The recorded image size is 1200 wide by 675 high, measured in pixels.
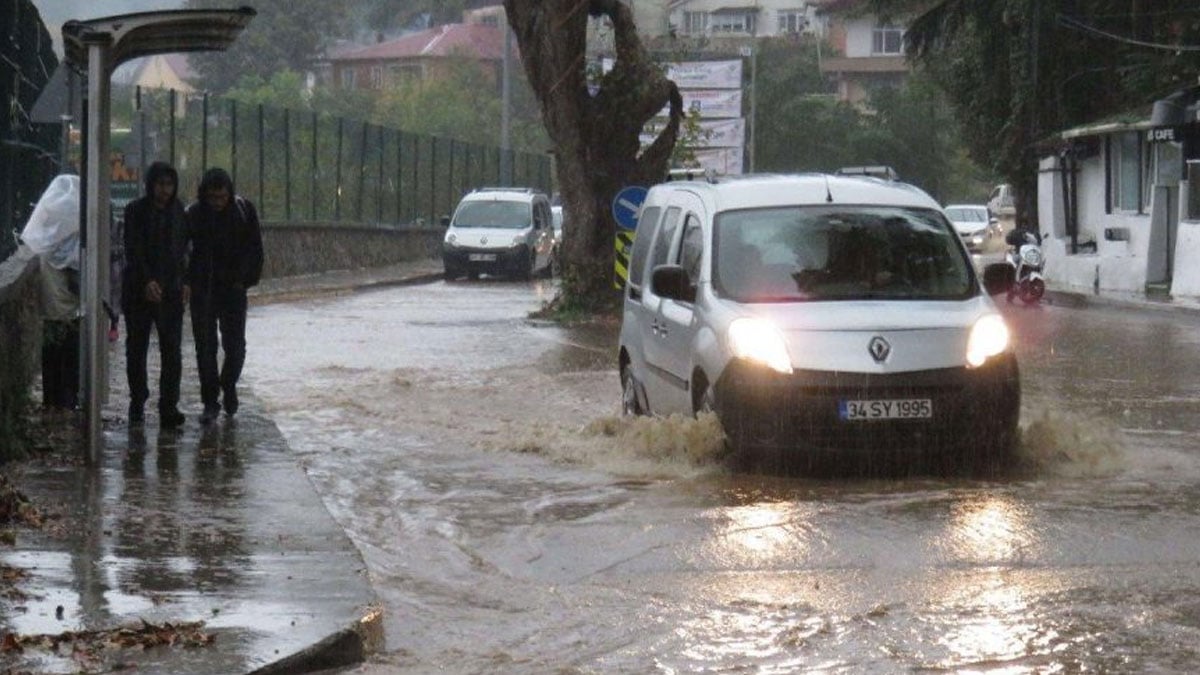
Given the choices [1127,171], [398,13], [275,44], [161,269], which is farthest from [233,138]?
[398,13]

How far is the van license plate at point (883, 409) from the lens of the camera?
1215cm

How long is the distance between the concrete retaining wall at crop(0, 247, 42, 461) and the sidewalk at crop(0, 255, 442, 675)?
0.96 ft

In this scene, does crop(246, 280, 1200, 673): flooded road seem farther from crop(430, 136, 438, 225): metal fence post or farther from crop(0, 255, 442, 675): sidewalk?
crop(430, 136, 438, 225): metal fence post

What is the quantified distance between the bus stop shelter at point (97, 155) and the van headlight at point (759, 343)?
325 centimetres

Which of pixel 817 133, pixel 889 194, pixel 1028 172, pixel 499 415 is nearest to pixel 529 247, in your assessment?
pixel 1028 172

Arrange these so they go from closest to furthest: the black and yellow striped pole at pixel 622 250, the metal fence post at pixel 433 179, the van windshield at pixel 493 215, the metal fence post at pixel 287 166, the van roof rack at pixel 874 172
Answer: the black and yellow striped pole at pixel 622 250
the van roof rack at pixel 874 172
the metal fence post at pixel 287 166
the van windshield at pixel 493 215
the metal fence post at pixel 433 179

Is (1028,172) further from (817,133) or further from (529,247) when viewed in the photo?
(817,133)

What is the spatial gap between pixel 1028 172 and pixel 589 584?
4457cm

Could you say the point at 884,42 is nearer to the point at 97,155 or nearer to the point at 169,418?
the point at 169,418

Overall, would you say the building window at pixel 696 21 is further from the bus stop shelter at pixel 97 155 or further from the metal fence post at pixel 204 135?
the bus stop shelter at pixel 97 155

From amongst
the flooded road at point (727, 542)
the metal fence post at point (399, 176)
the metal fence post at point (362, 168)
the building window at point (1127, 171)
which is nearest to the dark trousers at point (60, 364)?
the flooded road at point (727, 542)

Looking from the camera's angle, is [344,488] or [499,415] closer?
[344,488]

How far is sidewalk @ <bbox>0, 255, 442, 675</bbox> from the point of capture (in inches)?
293

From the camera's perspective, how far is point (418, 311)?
108 ft
